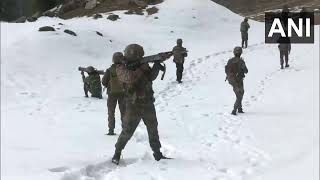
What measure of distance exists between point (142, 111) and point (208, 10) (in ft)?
95.8

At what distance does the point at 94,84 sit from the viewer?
1672 cm

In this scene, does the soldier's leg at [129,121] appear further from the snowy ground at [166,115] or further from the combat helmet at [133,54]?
the combat helmet at [133,54]

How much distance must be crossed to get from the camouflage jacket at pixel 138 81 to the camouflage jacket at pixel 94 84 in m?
8.28

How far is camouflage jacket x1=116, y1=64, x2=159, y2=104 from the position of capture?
8.36m

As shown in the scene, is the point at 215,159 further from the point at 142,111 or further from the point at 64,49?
the point at 64,49

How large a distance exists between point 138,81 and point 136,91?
0.54 feet

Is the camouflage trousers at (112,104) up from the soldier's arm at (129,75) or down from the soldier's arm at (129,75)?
down

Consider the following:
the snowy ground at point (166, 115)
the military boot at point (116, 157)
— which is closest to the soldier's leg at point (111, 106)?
the snowy ground at point (166, 115)

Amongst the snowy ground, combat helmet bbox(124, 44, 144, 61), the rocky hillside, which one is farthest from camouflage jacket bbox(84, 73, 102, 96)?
the rocky hillside

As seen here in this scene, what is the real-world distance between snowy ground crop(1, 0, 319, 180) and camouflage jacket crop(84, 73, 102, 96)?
49 cm

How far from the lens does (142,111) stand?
28.1 ft

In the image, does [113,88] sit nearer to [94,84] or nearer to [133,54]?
[133,54]

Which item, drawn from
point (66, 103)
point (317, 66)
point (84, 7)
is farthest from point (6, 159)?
point (84, 7)

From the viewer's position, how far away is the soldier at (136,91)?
8344 millimetres
